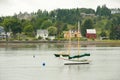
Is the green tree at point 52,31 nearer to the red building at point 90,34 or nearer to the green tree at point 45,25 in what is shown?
the green tree at point 45,25

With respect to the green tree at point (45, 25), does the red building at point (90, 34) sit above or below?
below

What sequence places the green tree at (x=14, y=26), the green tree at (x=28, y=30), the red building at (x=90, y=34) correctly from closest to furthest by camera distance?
the red building at (x=90, y=34)
the green tree at (x=14, y=26)
the green tree at (x=28, y=30)

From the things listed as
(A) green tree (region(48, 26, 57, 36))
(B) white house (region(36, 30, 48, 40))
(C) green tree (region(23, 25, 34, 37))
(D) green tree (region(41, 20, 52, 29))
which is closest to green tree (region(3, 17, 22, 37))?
(C) green tree (region(23, 25, 34, 37))

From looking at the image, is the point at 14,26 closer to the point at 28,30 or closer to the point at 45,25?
the point at 28,30

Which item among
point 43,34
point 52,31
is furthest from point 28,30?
point 52,31

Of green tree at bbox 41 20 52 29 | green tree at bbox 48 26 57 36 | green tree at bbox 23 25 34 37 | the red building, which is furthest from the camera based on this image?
green tree at bbox 41 20 52 29

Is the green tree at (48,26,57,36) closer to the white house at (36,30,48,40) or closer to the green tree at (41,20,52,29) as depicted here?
the white house at (36,30,48,40)

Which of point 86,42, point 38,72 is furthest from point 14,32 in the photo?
point 38,72

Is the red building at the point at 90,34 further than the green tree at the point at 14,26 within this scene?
No

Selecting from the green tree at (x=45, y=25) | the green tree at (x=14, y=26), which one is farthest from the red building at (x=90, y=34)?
the green tree at (x=45, y=25)

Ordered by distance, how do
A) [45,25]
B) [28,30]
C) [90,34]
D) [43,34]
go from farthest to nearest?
[45,25], [28,30], [43,34], [90,34]

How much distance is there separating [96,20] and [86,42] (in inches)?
2513

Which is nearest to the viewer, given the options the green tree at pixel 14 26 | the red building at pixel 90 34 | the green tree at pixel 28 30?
the red building at pixel 90 34

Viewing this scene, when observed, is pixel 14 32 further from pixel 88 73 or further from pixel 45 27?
pixel 88 73
